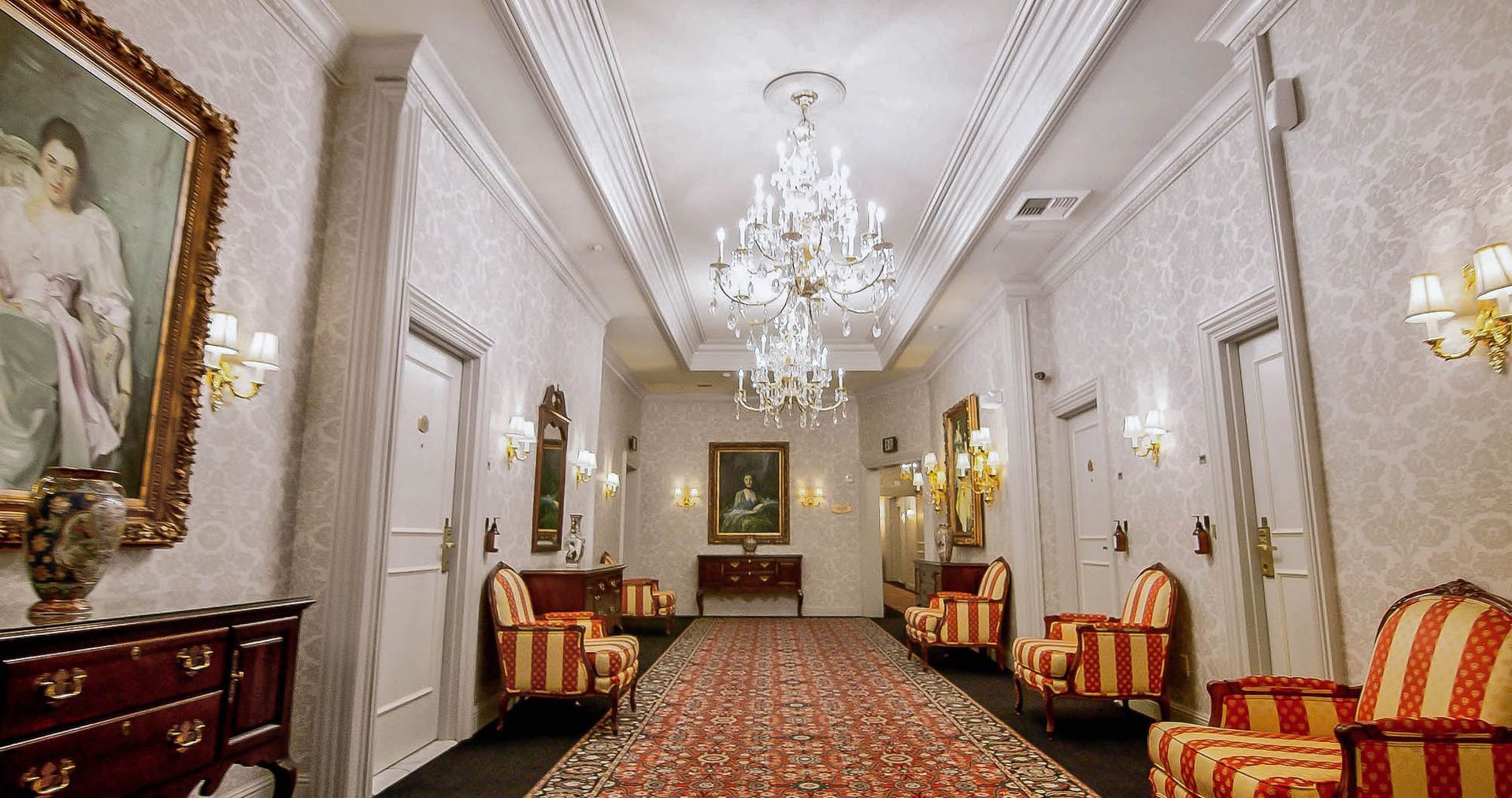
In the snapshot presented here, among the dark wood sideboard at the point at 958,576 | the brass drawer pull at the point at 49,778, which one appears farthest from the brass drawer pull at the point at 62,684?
the dark wood sideboard at the point at 958,576

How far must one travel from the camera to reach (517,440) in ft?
18.0

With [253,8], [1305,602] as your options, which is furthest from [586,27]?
[1305,602]

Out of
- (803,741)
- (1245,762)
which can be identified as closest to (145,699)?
(1245,762)

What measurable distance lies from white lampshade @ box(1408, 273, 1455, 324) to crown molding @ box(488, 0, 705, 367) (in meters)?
3.58

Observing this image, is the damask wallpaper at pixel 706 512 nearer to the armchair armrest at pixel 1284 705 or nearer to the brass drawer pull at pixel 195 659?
the armchair armrest at pixel 1284 705

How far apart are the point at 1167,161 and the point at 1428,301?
2.61 metres

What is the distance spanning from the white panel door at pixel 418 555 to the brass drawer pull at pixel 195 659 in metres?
1.59

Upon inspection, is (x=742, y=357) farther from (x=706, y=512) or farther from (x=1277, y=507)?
(x=1277, y=507)

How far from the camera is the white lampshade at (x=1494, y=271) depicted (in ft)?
7.55

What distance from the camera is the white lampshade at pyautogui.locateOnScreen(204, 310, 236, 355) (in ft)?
9.38

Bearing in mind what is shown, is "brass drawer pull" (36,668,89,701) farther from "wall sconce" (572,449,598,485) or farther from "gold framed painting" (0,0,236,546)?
"wall sconce" (572,449,598,485)

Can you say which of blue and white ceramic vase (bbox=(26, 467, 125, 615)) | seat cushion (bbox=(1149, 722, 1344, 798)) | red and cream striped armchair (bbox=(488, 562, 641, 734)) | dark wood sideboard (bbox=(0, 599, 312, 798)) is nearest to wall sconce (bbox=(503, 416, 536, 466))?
red and cream striped armchair (bbox=(488, 562, 641, 734))

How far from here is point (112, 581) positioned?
2488 mm

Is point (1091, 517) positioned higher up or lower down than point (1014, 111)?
lower down
